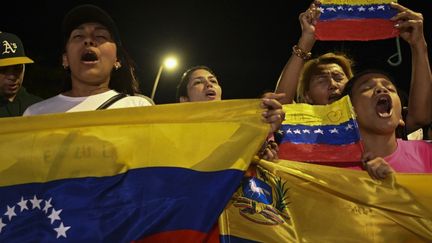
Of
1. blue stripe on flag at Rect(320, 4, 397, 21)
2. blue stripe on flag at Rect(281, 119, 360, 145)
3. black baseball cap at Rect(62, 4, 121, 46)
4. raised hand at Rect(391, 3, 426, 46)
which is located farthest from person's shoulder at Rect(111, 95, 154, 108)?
raised hand at Rect(391, 3, 426, 46)

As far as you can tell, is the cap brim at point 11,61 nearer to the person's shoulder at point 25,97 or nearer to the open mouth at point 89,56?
the person's shoulder at point 25,97

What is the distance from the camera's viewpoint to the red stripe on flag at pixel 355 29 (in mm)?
3947

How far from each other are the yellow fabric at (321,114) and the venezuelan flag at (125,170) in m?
0.53

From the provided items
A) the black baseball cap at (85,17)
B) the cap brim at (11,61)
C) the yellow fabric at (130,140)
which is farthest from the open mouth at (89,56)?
the cap brim at (11,61)

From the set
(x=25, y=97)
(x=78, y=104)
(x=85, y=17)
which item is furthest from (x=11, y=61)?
(x=78, y=104)

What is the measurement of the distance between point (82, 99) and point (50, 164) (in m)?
0.66

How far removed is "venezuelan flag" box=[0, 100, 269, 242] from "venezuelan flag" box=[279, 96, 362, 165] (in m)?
0.45

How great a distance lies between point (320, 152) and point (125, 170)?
109cm

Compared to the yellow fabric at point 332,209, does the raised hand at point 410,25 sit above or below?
above

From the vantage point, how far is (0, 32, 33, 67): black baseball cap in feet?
16.0

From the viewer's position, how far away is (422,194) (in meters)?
3.10

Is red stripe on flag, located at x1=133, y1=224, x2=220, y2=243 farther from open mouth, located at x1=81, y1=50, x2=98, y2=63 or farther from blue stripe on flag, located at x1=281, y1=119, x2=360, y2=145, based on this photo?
open mouth, located at x1=81, y1=50, x2=98, y2=63

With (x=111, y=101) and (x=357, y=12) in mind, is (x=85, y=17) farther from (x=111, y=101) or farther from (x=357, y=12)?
(x=357, y=12)

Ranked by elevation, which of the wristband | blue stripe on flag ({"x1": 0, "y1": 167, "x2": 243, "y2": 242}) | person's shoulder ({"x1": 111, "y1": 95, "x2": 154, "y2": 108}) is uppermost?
the wristband
